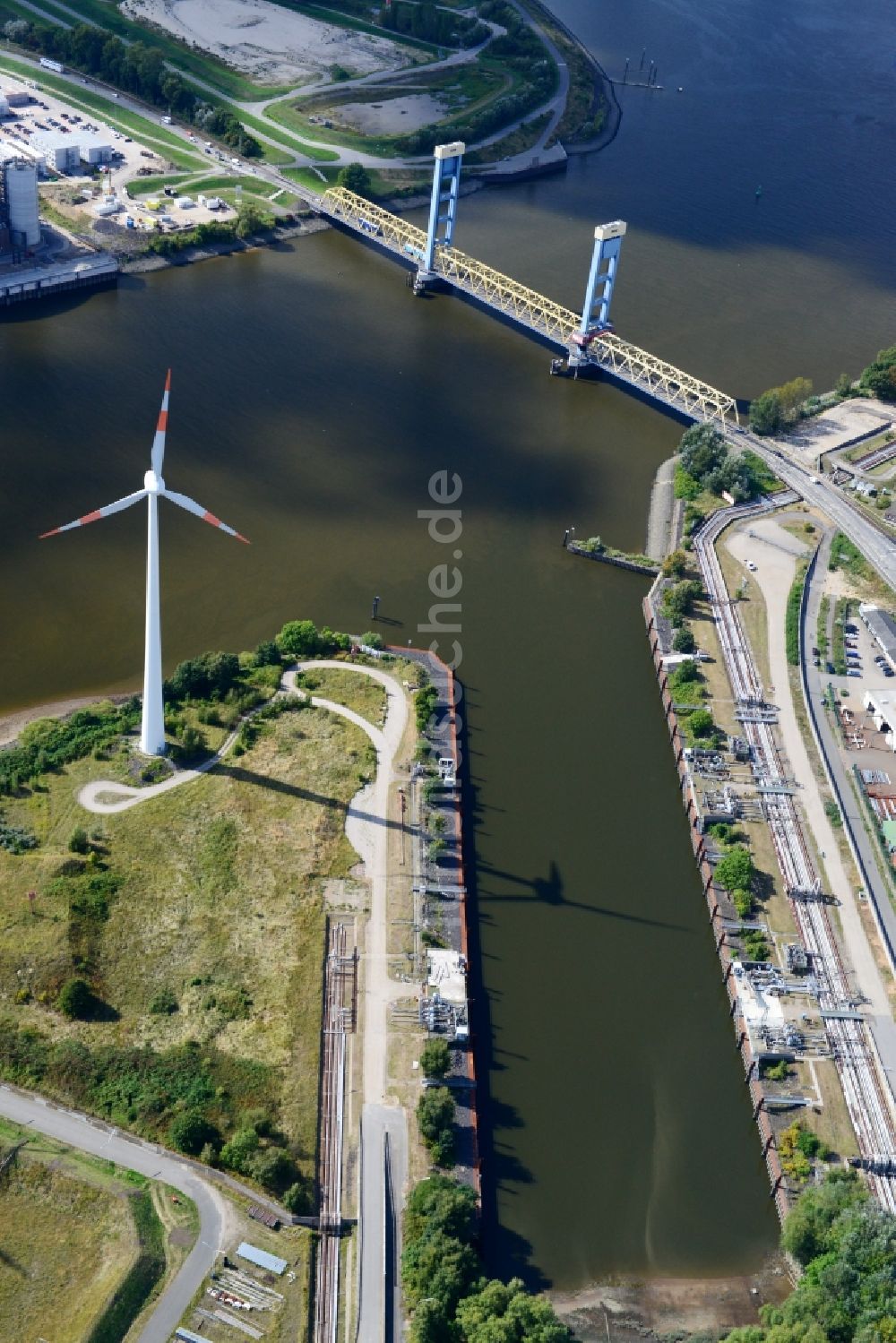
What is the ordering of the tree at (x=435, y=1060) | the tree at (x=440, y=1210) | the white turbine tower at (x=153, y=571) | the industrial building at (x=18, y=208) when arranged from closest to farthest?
the tree at (x=440, y=1210)
the tree at (x=435, y=1060)
the white turbine tower at (x=153, y=571)
the industrial building at (x=18, y=208)

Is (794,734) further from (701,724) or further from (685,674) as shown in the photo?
(685,674)

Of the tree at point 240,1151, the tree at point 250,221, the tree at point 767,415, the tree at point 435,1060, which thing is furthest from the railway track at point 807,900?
the tree at point 250,221

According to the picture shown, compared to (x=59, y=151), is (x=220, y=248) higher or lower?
lower

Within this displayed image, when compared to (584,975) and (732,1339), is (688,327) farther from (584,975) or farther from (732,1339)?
(732,1339)

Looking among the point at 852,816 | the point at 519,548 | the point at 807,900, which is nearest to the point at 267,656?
the point at 519,548

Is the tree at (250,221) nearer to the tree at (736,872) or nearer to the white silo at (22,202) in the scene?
the white silo at (22,202)

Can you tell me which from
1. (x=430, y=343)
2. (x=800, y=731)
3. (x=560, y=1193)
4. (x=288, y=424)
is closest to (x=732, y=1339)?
(x=560, y=1193)
